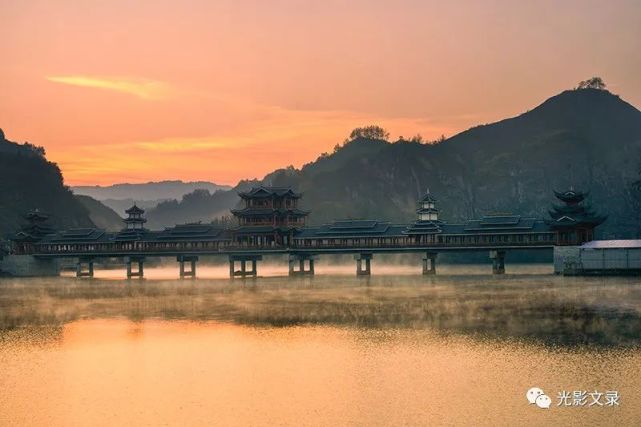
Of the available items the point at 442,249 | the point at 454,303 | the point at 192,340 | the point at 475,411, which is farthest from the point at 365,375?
the point at 442,249

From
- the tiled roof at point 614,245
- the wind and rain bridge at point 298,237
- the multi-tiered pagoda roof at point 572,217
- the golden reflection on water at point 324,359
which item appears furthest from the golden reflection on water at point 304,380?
the wind and rain bridge at point 298,237

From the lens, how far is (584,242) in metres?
121

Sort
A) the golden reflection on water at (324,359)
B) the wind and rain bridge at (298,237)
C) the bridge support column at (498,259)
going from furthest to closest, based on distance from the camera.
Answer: the bridge support column at (498,259), the wind and rain bridge at (298,237), the golden reflection on water at (324,359)

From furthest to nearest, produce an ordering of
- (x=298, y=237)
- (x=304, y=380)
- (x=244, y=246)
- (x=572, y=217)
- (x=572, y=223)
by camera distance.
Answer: (x=244, y=246) < (x=298, y=237) < (x=572, y=217) < (x=572, y=223) < (x=304, y=380)

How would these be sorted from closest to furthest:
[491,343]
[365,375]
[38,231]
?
[365,375], [491,343], [38,231]

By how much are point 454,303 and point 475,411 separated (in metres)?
43.5

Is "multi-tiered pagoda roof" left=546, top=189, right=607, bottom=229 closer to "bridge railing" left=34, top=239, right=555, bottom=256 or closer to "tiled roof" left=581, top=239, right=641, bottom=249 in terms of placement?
"tiled roof" left=581, top=239, right=641, bottom=249

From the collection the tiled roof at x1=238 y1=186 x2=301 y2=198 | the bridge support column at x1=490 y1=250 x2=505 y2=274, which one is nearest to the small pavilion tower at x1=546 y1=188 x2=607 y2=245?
the bridge support column at x1=490 y1=250 x2=505 y2=274

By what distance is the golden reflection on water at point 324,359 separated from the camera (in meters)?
36.8

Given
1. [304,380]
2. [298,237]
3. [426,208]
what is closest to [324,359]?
[304,380]

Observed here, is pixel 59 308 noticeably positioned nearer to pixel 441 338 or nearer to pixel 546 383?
pixel 441 338

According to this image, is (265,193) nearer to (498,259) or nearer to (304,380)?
(498,259)

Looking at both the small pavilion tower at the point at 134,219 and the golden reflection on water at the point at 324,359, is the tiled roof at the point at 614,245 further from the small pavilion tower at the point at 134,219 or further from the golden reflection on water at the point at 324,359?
the small pavilion tower at the point at 134,219

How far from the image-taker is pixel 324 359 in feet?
163
